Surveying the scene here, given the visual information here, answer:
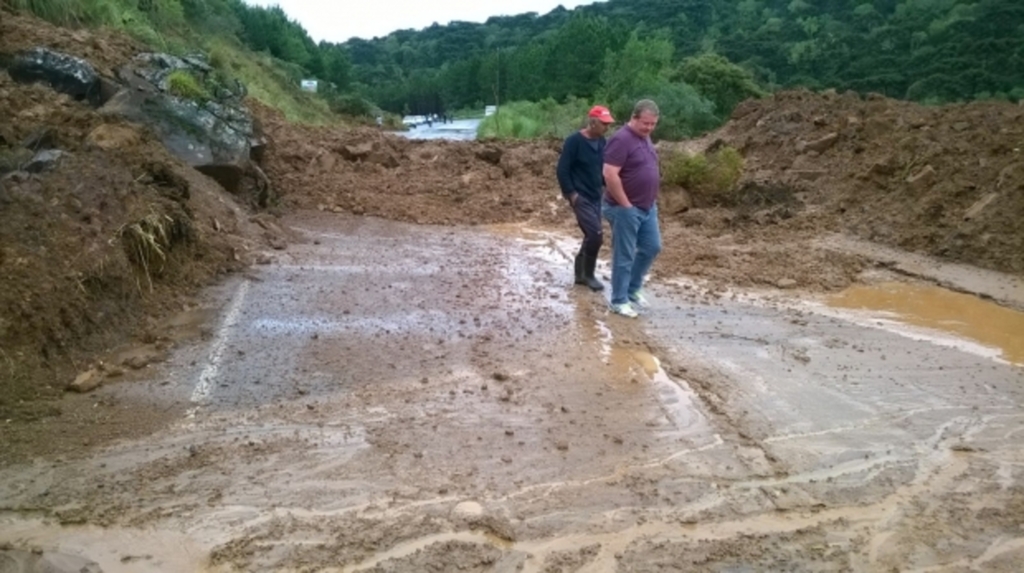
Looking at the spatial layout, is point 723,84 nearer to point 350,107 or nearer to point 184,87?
point 350,107

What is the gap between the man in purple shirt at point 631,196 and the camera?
261 inches

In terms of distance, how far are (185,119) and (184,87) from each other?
2.25ft

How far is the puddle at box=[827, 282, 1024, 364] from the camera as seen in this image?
6699 mm

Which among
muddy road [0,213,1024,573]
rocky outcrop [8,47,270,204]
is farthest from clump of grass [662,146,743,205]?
rocky outcrop [8,47,270,204]

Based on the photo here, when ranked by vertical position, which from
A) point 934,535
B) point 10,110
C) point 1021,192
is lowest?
point 934,535

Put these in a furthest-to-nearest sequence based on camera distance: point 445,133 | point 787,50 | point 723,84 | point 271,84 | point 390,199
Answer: point 787,50 → point 445,133 → point 271,84 → point 723,84 → point 390,199

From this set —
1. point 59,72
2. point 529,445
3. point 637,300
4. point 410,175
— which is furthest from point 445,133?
point 529,445

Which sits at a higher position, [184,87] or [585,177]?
[184,87]

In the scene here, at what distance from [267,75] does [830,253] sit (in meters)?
28.5

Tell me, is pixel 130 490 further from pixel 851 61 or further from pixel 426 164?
pixel 851 61

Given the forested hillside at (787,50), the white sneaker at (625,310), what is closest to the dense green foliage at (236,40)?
the white sneaker at (625,310)

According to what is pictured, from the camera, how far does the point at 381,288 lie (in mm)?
7578

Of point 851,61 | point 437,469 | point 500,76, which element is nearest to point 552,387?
point 437,469

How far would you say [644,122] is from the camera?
6.58 m
